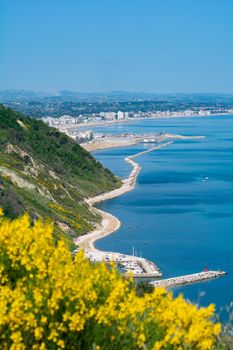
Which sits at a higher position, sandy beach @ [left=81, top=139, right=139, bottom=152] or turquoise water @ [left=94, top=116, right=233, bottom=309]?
turquoise water @ [left=94, top=116, right=233, bottom=309]

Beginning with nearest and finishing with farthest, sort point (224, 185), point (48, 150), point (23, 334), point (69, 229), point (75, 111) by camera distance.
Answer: point (23, 334), point (69, 229), point (48, 150), point (224, 185), point (75, 111)

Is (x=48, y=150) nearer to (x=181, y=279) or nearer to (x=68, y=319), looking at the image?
(x=181, y=279)

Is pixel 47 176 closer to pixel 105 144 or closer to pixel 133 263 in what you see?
pixel 133 263

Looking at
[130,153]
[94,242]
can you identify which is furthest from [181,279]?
[130,153]

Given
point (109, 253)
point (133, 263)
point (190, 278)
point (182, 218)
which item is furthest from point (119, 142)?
point (190, 278)

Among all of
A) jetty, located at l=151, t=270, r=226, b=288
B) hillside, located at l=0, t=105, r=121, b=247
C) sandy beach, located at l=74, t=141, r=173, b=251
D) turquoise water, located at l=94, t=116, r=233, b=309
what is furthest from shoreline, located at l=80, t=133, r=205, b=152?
jetty, located at l=151, t=270, r=226, b=288

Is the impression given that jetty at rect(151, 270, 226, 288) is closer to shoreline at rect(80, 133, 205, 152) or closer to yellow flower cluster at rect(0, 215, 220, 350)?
yellow flower cluster at rect(0, 215, 220, 350)

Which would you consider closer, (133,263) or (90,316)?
(90,316)
